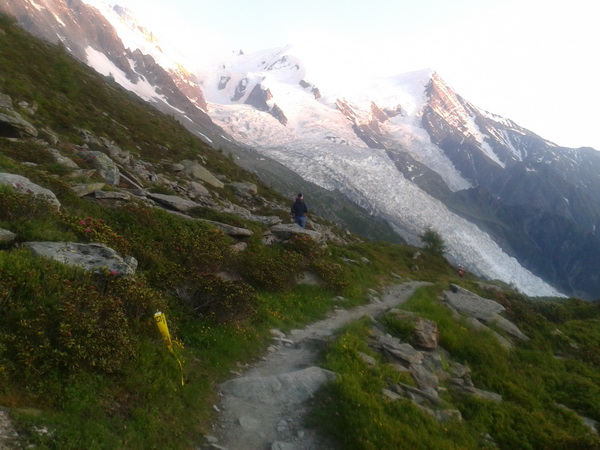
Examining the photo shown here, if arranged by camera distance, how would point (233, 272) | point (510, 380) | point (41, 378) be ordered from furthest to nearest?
1. point (233, 272)
2. point (510, 380)
3. point (41, 378)

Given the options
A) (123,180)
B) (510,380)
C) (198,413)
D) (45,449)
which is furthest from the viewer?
(123,180)

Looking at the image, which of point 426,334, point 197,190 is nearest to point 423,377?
point 426,334

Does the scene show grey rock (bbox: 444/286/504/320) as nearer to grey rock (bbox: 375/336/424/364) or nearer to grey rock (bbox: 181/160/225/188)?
grey rock (bbox: 375/336/424/364)

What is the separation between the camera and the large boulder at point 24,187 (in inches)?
371

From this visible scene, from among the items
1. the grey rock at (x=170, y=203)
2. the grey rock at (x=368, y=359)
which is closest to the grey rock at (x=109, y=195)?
the grey rock at (x=170, y=203)

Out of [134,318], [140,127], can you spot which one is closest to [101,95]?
[140,127]

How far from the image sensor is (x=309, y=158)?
505ft

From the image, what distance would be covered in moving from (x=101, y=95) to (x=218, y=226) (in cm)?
3645

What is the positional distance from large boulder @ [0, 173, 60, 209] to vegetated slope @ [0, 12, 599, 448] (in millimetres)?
97

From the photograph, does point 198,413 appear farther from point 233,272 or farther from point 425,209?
point 425,209

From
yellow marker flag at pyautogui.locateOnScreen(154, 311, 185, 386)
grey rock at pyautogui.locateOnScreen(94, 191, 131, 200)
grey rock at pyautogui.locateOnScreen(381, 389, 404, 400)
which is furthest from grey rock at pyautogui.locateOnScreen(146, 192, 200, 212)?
grey rock at pyautogui.locateOnScreen(381, 389, 404, 400)

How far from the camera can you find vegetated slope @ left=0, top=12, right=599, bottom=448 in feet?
17.4

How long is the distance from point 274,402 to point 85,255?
185 inches

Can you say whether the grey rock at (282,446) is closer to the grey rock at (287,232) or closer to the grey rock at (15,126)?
the grey rock at (287,232)
